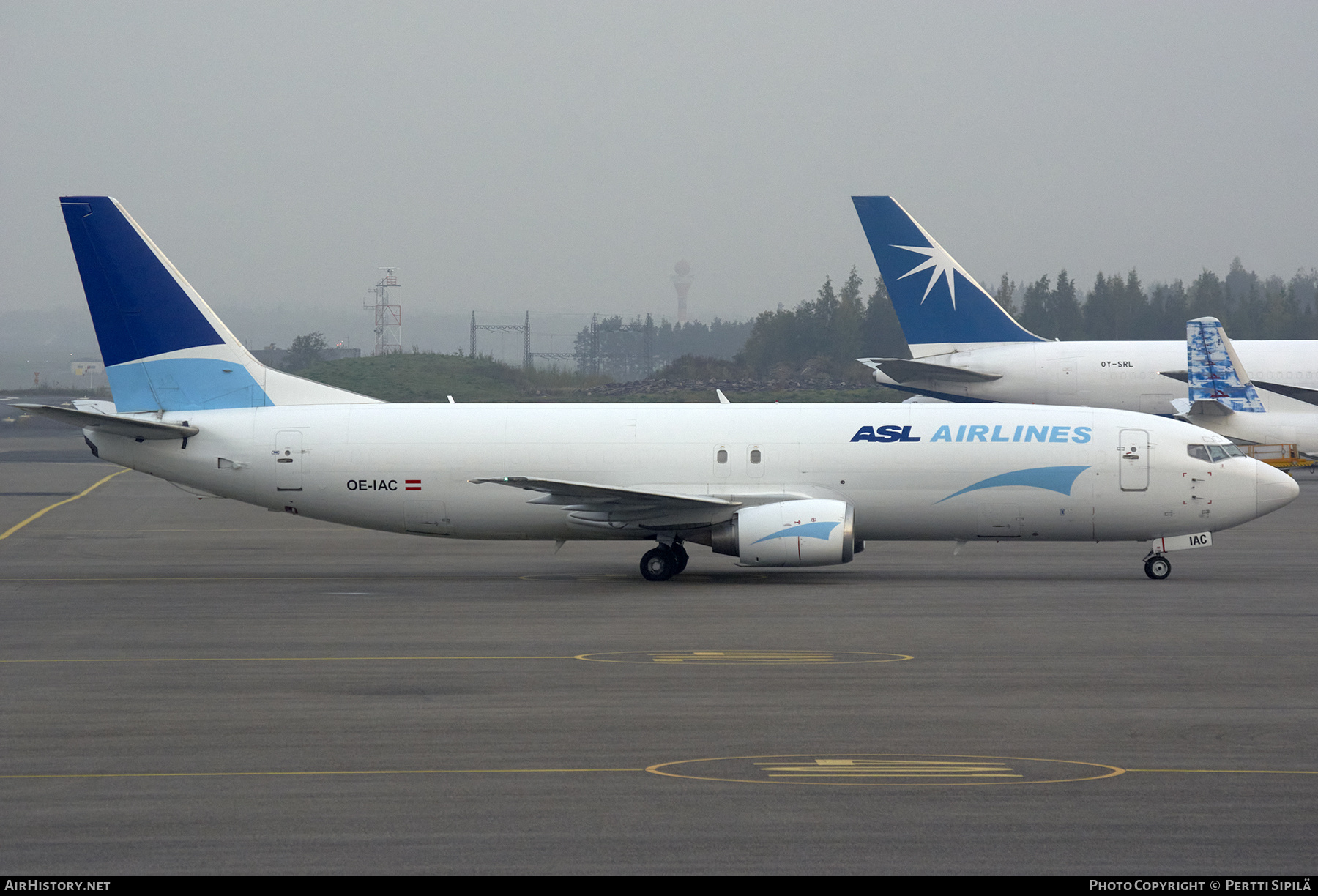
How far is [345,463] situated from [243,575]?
3523 mm

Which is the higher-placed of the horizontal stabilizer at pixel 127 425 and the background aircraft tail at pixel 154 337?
the background aircraft tail at pixel 154 337

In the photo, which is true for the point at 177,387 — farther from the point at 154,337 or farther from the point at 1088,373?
the point at 1088,373

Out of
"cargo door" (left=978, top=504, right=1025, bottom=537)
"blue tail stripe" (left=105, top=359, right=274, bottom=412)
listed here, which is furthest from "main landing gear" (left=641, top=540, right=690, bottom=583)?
"blue tail stripe" (left=105, top=359, right=274, bottom=412)

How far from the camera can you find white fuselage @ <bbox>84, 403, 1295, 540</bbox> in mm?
26625

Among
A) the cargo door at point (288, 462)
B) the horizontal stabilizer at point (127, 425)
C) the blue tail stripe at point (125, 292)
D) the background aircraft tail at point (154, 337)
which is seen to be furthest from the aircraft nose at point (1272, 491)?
the blue tail stripe at point (125, 292)

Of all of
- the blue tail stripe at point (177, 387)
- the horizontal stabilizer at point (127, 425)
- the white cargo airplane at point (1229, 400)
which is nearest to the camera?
the horizontal stabilizer at point (127, 425)

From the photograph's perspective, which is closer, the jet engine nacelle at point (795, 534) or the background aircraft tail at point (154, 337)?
the jet engine nacelle at point (795, 534)

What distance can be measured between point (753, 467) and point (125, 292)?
14.2m

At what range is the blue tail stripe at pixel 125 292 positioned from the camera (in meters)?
27.5

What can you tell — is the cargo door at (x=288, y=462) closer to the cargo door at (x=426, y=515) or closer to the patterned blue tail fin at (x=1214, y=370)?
the cargo door at (x=426, y=515)

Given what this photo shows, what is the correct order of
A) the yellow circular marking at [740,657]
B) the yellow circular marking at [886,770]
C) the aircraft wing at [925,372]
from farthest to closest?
the aircraft wing at [925,372] → the yellow circular marking at [740,657] → the yellow circular marking at [886,770]

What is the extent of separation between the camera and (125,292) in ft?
91.5

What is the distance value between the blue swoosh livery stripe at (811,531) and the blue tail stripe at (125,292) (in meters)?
13.4
